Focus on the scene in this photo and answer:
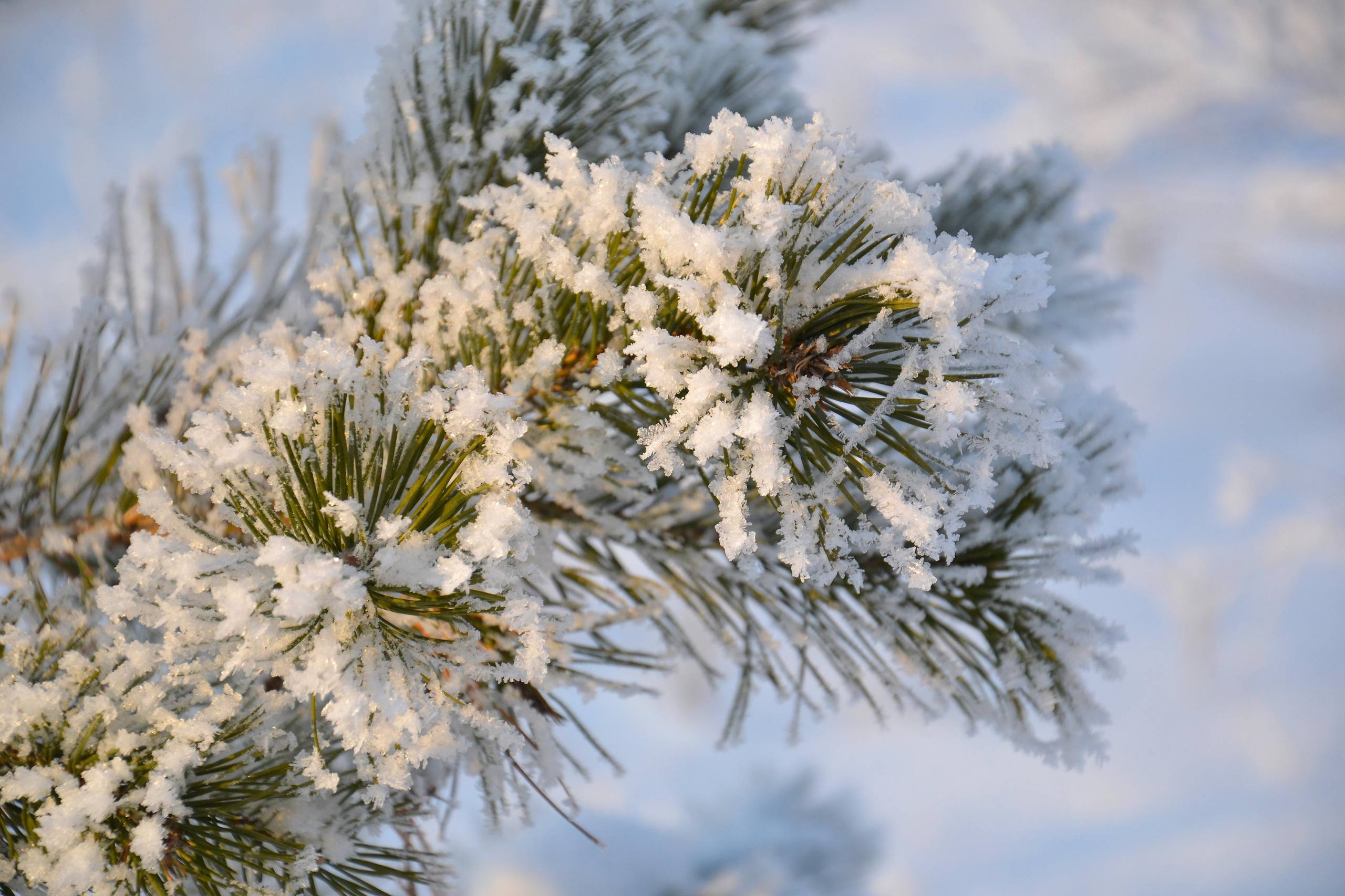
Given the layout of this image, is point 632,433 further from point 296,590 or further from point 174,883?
point 174,883

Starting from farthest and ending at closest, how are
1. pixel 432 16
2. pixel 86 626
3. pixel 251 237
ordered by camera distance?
pixel 251 237 → pixel 432 16 → pixel 86 626

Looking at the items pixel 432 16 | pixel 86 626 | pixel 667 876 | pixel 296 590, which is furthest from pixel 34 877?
pixel 667 876

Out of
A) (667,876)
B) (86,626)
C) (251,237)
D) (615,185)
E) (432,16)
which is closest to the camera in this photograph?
(615,185)

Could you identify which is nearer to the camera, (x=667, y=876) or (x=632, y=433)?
(x=632, y=433)

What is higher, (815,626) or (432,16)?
(432,16)

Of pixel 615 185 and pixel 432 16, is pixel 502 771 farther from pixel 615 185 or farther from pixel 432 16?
pixel 432 16

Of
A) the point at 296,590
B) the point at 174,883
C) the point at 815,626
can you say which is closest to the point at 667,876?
the point at 815,626


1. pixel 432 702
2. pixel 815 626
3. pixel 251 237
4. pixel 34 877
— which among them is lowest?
pixel 34 877

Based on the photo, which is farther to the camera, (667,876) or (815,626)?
(667,876)

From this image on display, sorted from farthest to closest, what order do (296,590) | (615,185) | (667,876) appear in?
(667,876) → (615,185) → (296,590)
